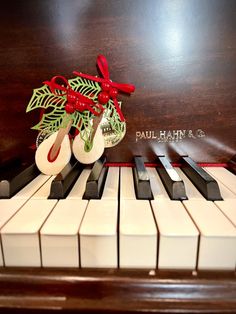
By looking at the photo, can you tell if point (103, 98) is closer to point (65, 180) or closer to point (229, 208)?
point (65, 180)

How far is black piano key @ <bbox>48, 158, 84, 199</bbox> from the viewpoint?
1.74ft

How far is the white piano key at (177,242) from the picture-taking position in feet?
1.29

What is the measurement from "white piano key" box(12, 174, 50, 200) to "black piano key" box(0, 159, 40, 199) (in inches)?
0.5

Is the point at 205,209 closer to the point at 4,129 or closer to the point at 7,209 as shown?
the point at 7,209

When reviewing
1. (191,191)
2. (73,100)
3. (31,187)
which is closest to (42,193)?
(31,187)

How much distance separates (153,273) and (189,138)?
487 mm

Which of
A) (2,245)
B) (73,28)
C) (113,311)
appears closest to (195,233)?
(113,311)

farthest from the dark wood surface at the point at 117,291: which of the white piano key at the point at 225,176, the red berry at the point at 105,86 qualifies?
the red berry at the point at 105,86

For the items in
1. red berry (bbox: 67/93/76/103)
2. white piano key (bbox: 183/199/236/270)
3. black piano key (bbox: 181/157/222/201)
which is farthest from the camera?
red berry (bbox: 67/93/76/103)

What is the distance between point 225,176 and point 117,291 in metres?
0.47

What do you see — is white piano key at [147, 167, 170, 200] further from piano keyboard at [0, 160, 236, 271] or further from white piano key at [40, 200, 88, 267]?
white piano key at [40, 200, 88, 267]

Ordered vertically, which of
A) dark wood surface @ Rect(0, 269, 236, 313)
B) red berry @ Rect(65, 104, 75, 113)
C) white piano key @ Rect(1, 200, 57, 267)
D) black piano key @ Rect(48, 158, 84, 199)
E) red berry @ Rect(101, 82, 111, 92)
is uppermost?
red berry @ Rect(101, 82, 111, 92)

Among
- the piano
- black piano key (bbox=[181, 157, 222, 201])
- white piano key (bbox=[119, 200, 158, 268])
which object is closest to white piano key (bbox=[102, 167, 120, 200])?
the piano

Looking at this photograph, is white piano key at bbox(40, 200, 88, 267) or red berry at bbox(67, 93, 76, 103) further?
red berry at bbox(67, 93, 76, 103)
